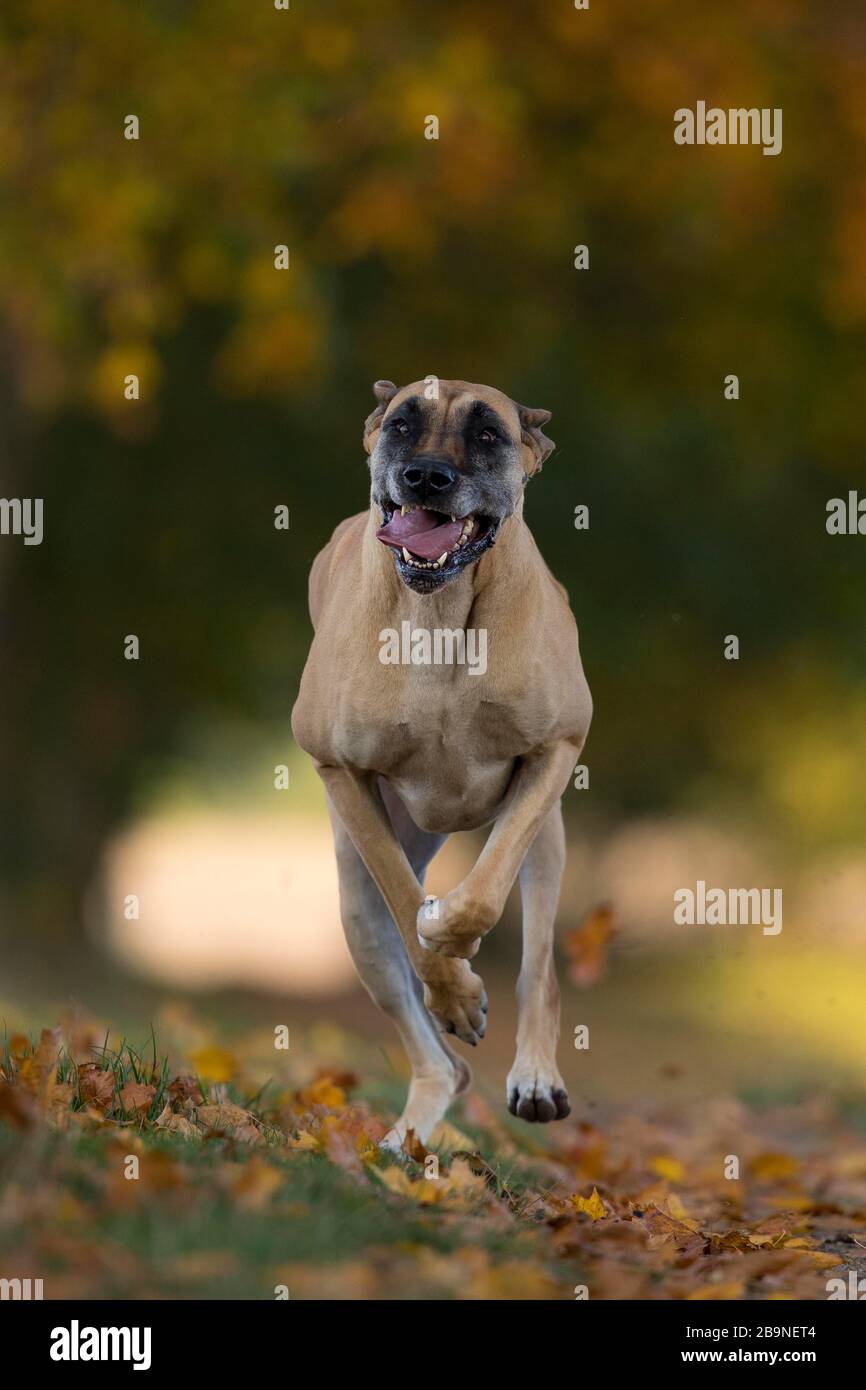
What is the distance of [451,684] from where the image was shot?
5.65 m

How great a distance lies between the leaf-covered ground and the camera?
14.0 ft

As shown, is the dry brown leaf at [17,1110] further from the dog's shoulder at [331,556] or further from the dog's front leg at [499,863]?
the dog's shoulder at [331,556]

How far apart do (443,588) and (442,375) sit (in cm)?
654

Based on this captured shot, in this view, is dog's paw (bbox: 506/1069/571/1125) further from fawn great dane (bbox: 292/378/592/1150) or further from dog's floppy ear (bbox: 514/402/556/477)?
dog's floppy ear (bbox: 514/402/556/477)

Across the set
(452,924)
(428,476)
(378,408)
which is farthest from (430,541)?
(452,924)

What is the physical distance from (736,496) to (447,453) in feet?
25.5

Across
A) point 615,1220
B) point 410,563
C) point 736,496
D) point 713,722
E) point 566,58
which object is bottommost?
point 615,1220

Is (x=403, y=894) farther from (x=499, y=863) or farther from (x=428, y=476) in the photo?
(x=428, y=476)

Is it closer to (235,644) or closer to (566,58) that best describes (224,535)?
(235,644)

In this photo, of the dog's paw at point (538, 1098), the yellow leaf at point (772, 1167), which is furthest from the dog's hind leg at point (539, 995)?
the yellow leaf at point (772, 1167)

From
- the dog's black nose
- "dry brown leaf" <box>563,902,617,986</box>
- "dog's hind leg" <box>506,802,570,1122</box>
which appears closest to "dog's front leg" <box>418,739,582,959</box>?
"dog's hind leg" <box>506,802,570,1122</box>

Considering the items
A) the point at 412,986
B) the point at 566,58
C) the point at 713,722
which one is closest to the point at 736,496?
the point at 713,722

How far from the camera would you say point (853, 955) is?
14.8 metres

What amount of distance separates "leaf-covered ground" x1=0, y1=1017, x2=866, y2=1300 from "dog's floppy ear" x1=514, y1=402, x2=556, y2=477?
2.13 meters
